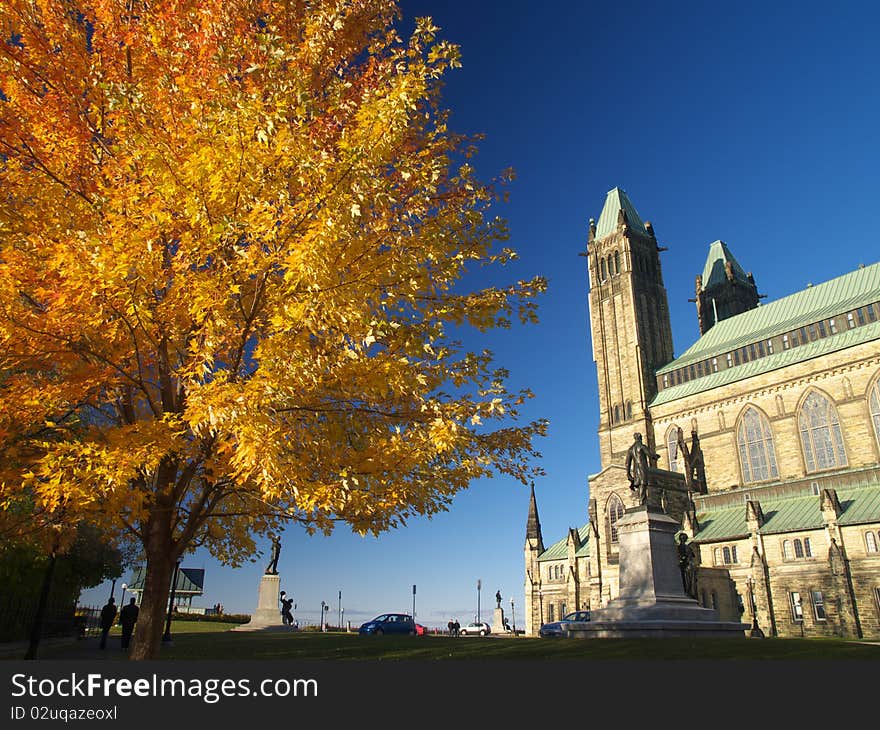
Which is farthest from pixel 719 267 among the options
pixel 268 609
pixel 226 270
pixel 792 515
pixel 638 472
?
pixel 226 270

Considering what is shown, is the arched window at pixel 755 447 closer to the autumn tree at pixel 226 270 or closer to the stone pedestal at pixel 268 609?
the stone pedestal at pixel 268 609

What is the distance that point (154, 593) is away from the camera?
26.7ft

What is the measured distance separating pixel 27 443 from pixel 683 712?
838 centimetres

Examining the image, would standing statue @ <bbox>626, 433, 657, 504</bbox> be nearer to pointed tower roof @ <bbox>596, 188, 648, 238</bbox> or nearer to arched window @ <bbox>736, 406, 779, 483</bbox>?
arched window @ <bbox>736, 406, 779, 483</bbox>

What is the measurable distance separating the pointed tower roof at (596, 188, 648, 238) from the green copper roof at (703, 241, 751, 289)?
Result: 1348 cm

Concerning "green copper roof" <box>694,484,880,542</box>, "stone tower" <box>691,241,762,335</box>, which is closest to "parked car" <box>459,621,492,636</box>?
"green copper roof" <box>694,484,880,542</box>

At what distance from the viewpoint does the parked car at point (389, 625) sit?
29328 mm

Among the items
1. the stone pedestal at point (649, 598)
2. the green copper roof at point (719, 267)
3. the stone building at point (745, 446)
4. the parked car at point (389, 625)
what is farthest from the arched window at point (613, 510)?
the green copper roof at point (719, 267)

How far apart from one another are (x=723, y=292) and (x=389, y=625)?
6477 cm

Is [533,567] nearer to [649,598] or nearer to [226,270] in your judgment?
[649,598]

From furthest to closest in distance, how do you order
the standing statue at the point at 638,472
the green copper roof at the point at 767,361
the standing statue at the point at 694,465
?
1. the standing statue at the point at 694,465
2. the green copper roof at the point at 767,361
3. the standing statue at the point at 638,472

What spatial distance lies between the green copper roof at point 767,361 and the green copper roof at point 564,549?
14741mm

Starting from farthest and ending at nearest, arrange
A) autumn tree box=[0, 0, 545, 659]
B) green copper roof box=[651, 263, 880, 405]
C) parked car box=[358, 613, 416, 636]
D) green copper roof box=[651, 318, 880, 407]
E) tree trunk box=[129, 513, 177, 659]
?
1. green copper roof box=[651, 263, 880, 405]
2. green copper roof box=[651, 318, 880, 407]
3. parked car box=[358, 613, 416, 636]
4. tree trunk box=[129, 513, 177, 659]
5. autumn tree box=[0, 0, 545, 659]

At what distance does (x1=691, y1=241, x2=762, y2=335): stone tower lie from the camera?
75.7 meters
